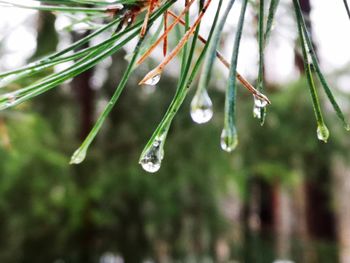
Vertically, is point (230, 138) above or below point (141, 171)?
above

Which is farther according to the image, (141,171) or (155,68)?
(141,171)

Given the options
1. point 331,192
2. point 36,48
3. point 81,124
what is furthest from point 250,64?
point 331,192

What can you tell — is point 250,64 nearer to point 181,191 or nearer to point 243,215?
point 181,191

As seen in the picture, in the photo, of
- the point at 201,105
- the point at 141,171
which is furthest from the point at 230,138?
the point at 141,171

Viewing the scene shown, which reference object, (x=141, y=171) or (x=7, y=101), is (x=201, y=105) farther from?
(x=141, y=171)

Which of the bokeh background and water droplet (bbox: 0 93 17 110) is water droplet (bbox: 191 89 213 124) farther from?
the bokeh background

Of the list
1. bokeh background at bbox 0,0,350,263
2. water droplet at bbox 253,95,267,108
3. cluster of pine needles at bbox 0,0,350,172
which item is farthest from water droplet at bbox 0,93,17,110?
bokeh background at bbox 0,0,350,263
